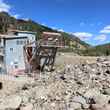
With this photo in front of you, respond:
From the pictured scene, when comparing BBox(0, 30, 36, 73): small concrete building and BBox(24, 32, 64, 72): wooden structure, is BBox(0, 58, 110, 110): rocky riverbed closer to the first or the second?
BBox(0, 30, 36, 73): small concrete building

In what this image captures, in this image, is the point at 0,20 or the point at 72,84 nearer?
the point at 72,84

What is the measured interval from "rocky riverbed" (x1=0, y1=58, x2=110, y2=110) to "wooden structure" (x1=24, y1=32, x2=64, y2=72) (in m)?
14.7

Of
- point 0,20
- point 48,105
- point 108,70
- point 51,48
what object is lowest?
point 48,105

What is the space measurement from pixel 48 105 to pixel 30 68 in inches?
1005

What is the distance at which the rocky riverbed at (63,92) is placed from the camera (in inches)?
974

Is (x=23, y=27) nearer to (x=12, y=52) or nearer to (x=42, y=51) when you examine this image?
(x=42, y=51)

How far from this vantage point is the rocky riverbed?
81.2 ft

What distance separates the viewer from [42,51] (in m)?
51.6

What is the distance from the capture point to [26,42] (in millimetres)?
50812

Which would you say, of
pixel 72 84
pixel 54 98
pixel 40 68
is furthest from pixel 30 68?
pixel 54 98

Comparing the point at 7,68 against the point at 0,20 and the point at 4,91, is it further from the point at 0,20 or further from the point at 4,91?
the point at 0,20

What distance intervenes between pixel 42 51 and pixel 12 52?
4851 millimetres

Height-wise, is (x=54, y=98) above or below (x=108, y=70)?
below

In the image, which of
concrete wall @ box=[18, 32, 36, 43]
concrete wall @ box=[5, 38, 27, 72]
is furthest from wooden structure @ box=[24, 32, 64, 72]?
concrete wall @ box=[18, 32, 36, 43]
